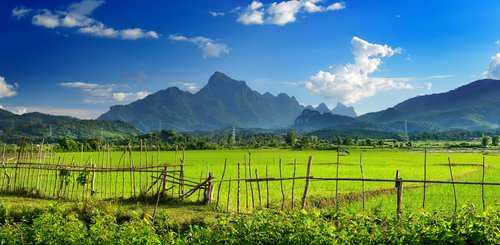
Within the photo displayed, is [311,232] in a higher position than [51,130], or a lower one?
lower

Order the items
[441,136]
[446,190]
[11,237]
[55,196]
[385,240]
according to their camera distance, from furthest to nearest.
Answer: [441,136], [446,190], [55,196], [11,237], [385,240]

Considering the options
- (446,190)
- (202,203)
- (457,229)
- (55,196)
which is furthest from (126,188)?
(457,229)

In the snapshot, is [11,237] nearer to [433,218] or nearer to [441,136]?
[433,218]

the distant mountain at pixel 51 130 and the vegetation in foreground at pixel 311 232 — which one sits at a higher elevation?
the distant mountain at pixel 51 130

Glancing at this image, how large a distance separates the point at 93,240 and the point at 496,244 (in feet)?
25.3

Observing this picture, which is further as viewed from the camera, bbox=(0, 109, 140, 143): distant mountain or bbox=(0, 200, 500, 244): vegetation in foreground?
bbox=(0, 109, 140, 143): distant mountain

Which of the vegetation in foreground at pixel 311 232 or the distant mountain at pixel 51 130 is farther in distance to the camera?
the distant mountain at pixel 51 130

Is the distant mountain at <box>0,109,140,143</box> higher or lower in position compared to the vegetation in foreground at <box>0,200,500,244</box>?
higher

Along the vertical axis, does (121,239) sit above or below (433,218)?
below

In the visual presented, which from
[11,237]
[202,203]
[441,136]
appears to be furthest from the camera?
[441,136]

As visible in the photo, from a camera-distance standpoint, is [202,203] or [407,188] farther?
[407,188]

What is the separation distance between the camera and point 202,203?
16.1 m

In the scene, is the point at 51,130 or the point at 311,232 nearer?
the point at 311,232

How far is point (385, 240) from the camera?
7641mm
